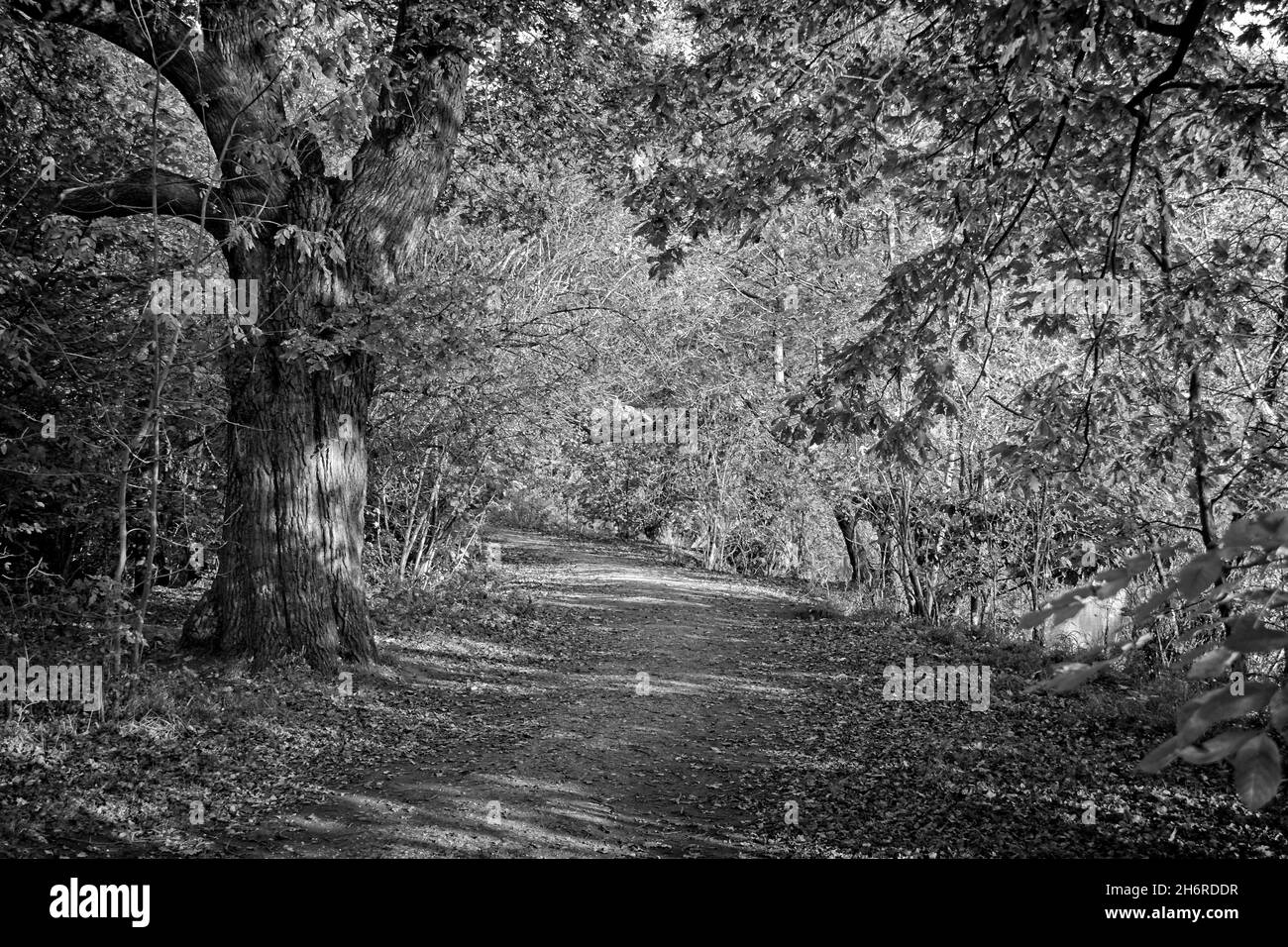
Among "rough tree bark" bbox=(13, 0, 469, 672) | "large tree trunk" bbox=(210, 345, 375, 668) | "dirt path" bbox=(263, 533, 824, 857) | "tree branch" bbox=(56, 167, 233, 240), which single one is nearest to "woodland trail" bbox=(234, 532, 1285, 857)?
"dirt path" bbox=(263, 533, 824, 857)

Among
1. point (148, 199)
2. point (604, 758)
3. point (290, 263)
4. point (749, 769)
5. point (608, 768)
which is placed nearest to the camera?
point (608, 768)

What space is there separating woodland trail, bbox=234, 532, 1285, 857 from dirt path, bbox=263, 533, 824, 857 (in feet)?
0.07

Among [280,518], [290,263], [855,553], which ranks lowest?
[855,553]

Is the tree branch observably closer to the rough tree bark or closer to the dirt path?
the rough tree bark

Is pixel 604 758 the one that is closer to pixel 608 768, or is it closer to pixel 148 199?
pixel 608 768

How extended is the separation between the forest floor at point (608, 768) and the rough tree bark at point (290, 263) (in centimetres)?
70

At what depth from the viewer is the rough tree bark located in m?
7.18

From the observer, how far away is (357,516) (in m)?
8.34

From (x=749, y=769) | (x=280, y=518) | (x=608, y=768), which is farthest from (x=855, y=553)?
(x=280, y=518)

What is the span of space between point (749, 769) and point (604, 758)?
1071mm

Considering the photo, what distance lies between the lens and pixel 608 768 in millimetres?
6344
